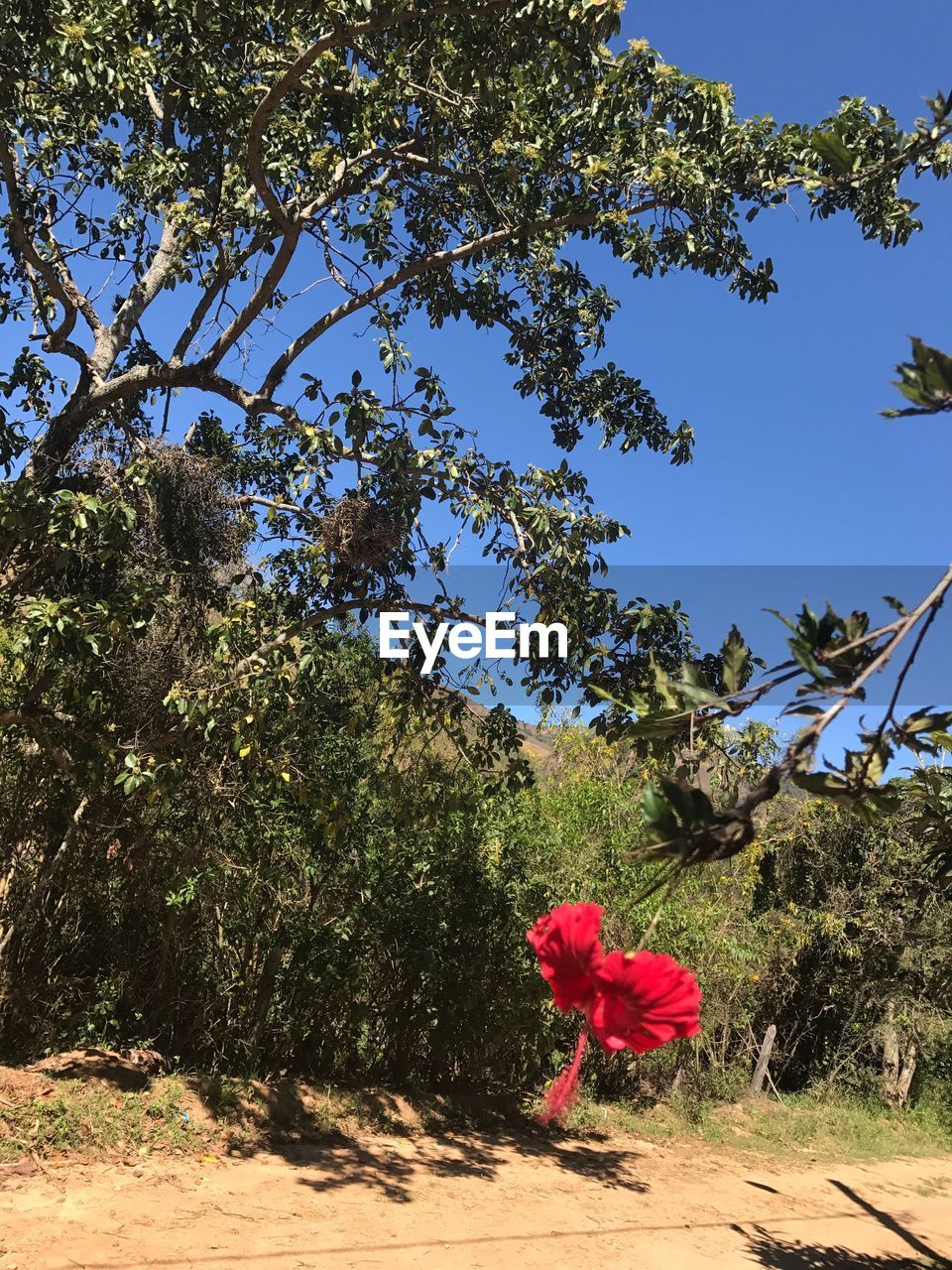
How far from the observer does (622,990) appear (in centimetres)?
117

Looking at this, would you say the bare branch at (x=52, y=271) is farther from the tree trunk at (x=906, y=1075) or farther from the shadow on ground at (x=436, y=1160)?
the tree trunk at (x=906, y=1075)

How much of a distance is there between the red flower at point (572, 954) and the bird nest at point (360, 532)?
4.13 m

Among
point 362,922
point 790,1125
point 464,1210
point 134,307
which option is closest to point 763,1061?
point 790,1125

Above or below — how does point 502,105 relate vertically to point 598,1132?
above

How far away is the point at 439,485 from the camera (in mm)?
5336

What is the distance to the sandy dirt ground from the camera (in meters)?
4.53

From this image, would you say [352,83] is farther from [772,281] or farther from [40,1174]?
[40,1174]

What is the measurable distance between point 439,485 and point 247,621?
1.32 m

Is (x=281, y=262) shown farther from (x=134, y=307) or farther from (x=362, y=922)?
(x=362, y=922)

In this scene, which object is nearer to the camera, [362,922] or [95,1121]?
[95,1121]

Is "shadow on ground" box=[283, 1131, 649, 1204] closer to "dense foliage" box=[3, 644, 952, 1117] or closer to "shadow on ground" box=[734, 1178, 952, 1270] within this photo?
"dense foliage" box=[3, 644, 952, 1117]

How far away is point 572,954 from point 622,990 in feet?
0.29

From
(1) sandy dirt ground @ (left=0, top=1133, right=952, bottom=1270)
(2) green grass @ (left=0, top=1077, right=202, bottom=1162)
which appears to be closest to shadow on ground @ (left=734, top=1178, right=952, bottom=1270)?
(1) sandy dirt ground @ (left=0, top=1133, right=952, bottom=1270)

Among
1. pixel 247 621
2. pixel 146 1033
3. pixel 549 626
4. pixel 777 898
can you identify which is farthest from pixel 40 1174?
pixel 777 898
